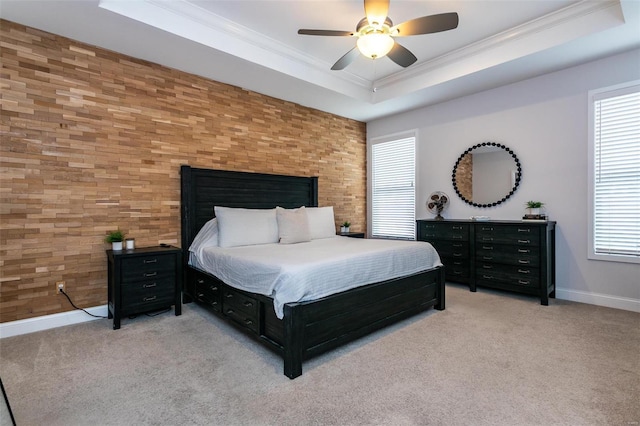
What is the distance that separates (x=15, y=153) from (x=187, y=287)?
2.05 meters

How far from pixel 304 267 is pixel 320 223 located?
80.9 inches

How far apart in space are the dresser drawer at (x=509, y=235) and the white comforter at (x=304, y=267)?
1.09 m

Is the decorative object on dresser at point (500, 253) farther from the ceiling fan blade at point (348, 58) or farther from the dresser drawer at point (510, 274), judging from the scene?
the ceiling fan blade at point (348, 58)

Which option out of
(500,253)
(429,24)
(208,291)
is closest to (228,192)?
(208,291)

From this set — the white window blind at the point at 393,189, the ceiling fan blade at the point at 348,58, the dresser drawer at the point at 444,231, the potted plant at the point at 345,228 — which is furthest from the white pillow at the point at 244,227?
the white window blind at the point at 393,189

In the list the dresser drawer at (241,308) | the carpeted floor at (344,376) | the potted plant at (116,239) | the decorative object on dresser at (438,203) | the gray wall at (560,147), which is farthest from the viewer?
the decorative object on dresser at (438,203)

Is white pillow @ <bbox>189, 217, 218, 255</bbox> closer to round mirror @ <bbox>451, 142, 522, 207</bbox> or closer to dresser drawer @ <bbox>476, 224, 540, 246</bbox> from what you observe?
dresser drawer @ <bbox>476, 224, 540, 246</bbox>

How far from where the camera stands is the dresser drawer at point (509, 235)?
12.0ft

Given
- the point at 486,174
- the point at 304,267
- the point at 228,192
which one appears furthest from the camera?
the point at 486,174

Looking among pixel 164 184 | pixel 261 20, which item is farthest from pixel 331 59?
pixel 164 184

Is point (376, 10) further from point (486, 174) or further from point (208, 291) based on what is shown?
point (486, 174)

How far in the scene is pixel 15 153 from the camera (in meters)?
2.79

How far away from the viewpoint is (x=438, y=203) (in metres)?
4.97

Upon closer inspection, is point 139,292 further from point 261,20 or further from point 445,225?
point 445,225
